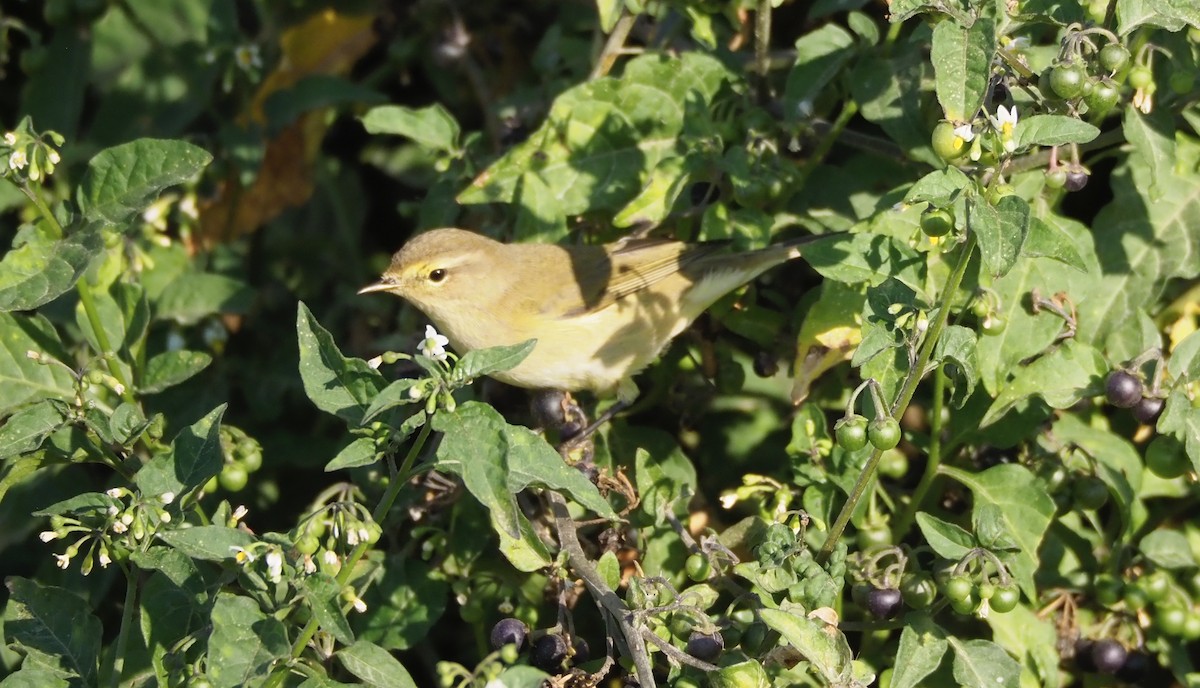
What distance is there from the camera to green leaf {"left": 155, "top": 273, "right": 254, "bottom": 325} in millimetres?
3977

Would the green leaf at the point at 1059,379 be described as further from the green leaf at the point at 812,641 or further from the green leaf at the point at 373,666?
the green leaf at the point at 373,666

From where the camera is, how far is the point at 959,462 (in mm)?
3396

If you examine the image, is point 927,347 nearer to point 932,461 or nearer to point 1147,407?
point 932,461

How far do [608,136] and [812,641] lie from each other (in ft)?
6.03

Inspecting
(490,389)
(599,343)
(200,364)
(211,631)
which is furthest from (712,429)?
(211,631)

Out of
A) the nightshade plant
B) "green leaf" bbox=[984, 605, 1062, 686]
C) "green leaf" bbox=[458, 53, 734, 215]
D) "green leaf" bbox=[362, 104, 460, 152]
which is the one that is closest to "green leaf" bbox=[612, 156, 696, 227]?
the nightshade plant

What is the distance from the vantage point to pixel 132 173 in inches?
126

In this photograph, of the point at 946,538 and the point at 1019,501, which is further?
the point at 1019,501

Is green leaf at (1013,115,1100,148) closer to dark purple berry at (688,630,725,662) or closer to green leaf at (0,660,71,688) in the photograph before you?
dark purple berry at (688,630,725,662)

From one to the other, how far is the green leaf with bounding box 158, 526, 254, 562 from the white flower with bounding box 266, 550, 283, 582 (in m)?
0.05

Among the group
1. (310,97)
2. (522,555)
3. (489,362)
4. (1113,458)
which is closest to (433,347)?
(489,362)

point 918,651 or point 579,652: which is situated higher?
point 918,651

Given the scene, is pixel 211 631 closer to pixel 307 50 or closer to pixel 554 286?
pixel 554 286

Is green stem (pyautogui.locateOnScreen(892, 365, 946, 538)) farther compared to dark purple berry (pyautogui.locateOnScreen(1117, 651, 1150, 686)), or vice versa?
dark purple berry (pyautogui.locateOnScreen(1117, 651, 1150, 686))
